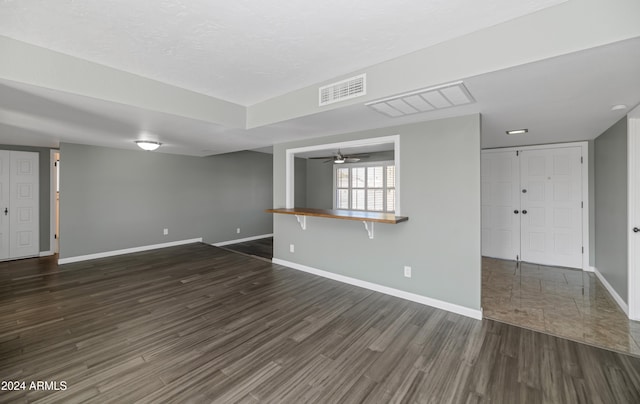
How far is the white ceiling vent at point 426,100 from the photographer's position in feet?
7.09

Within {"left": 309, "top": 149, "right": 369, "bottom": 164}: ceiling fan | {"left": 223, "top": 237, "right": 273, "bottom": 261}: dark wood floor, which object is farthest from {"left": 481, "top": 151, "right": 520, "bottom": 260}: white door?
{"left": 223, "top": 237, "right": 273, "bottom": 261}: dark wood floor

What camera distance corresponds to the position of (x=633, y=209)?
2.76 metres

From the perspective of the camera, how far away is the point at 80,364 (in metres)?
2.09

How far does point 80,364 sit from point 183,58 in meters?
2.56

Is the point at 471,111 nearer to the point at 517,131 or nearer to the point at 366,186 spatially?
the point at 517,131

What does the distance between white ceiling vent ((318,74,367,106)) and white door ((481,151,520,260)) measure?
13.4ft

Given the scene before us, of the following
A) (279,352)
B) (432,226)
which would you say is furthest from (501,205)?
(279,352)

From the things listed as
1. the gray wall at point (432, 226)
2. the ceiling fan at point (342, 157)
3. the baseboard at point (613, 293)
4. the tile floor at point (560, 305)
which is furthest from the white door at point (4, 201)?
the baseboard at point (613, 293)

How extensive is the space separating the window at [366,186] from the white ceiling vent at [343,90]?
13.4ft

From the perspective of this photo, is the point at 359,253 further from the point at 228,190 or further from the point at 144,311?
the point at 228,190

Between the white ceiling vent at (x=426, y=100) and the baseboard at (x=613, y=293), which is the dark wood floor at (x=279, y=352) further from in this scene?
the white ceiling vent at (x=426, y=100)

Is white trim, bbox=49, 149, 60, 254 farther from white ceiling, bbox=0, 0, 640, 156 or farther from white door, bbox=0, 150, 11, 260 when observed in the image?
white ceiling, bbox=0, 0, 640, 156

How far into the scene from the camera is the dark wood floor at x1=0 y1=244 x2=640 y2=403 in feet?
5.96

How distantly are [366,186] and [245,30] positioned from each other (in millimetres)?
5532
